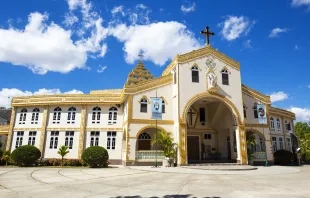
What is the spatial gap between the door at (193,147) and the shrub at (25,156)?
15.9 meters

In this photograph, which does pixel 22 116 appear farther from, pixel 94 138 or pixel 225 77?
pixel 225 77

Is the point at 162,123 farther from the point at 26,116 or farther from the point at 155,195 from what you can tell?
the point at 26,116

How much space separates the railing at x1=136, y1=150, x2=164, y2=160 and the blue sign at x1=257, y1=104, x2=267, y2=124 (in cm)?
1185

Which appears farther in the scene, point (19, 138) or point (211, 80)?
point (19, 138)

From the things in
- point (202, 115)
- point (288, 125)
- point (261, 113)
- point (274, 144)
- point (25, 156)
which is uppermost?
point (261, 113)

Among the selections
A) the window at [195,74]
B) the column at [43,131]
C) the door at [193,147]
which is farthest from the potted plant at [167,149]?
the column at [43,131]

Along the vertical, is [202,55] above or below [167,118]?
above

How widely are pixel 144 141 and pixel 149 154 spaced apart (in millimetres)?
2064

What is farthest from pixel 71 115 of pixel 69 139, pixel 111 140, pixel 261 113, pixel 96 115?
pixel 261 113

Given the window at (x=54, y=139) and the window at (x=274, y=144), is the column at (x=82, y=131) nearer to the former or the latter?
the window at (x=54, y=139)

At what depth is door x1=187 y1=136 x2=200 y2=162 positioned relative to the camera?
25.4m

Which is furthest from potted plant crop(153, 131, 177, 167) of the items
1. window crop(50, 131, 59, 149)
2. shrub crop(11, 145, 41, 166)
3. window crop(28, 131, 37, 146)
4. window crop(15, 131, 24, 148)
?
window crop(15, 131, 24, 148)

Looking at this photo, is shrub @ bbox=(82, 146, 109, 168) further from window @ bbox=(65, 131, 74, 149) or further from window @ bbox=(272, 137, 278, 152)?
window @ bbox=(272, 137, 278, 152)

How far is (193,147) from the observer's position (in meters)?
25.8
